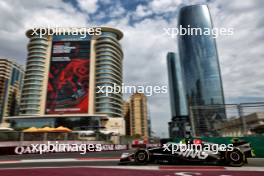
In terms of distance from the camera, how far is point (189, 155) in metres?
10.8

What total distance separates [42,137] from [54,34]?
87741 mm

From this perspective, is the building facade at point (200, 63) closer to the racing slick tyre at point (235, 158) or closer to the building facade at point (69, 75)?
the building facade at point (69, 75)

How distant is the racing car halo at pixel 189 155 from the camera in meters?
10.4

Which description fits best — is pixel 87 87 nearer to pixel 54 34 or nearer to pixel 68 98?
pixel 68 98

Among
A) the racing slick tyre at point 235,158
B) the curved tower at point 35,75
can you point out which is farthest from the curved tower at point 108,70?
the racing slick tyre at point 235,158

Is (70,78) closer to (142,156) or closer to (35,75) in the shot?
(35,75)

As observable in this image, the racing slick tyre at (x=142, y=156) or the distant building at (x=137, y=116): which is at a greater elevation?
the distant building at (x=137, y=116)

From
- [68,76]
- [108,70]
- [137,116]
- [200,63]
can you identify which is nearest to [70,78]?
[68,76]

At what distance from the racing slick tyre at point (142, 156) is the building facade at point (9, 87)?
510ft

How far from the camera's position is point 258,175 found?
773cm

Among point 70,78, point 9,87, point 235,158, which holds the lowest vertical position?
point 235,158

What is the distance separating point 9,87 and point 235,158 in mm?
163103

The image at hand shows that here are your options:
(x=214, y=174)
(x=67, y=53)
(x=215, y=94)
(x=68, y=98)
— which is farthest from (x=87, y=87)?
(x=214, y=174)

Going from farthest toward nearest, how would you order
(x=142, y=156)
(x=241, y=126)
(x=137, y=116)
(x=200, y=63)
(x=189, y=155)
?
(x=137, y=116), (x=200, y=63), (x=241, y=126), (x=142, y=156), (x=189, y=155)
